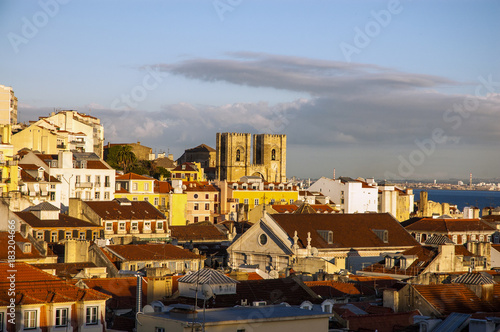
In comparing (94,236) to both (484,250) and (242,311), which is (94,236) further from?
(242,311)

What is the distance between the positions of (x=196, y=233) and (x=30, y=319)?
50.3 m

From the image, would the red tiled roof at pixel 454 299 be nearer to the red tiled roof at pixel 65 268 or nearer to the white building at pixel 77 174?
the red tiled roof at pixel 65 268

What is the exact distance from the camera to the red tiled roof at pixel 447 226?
75000 mm

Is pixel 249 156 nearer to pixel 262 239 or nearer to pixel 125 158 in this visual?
pixel 125 158

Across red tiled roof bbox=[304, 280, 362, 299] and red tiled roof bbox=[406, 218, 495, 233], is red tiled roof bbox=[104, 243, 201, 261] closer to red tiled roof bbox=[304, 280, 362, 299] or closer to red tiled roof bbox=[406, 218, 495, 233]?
red tiled roof bbox=[304, 280, 362, 299]

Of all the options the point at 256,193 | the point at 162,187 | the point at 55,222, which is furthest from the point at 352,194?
the point at 55,222

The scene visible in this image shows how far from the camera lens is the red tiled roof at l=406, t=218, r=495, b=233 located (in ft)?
246

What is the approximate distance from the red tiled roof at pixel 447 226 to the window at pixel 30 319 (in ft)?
173

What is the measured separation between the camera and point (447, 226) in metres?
74.9

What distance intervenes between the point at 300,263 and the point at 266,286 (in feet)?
65.2

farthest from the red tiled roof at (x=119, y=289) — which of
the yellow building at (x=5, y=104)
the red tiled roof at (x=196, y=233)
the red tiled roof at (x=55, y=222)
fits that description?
the yellow building at (x=5, y=104)

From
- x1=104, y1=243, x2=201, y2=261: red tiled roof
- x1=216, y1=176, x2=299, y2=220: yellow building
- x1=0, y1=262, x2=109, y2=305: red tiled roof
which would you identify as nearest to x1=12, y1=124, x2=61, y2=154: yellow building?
x1=216, y1=176, x2=299, y2=220: yellow building

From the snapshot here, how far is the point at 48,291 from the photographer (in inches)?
1027

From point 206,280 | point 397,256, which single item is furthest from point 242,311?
point 397,256
